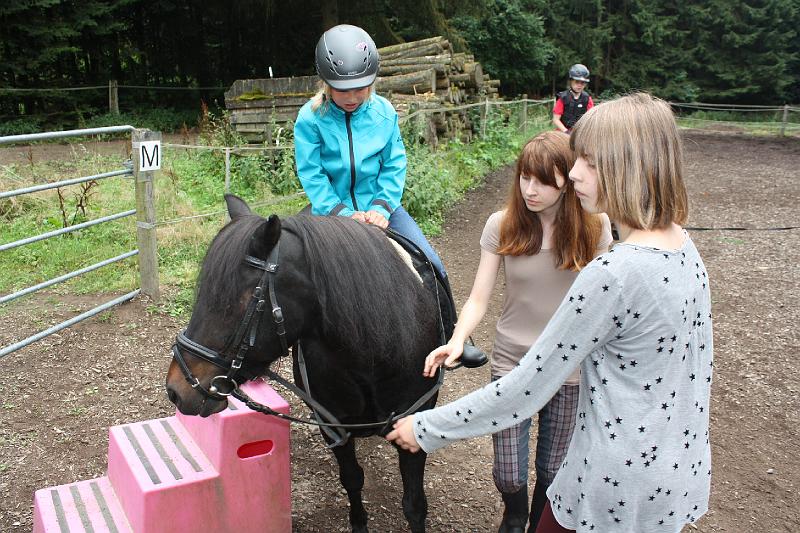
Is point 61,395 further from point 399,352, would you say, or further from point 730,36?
point 730,36

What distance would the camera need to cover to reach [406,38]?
22.8 metres

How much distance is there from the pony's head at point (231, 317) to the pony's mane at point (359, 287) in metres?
0.11

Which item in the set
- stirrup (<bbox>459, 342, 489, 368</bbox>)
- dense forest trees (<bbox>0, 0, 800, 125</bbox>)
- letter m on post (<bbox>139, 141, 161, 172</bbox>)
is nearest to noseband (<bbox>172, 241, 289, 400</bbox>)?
stirrup (<bbox>459, 342, 489, 368</bbox>)

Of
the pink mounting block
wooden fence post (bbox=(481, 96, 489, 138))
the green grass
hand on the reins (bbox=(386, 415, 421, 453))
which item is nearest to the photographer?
hand on the reins (bbox=(386, 415, 421, 453))

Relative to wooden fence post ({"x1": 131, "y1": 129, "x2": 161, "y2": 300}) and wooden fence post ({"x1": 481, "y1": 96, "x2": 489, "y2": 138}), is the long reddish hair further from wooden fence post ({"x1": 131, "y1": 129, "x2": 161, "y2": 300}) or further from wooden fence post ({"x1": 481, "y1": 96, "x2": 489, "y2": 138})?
wooden fence post ({"x1": 481, "y1": 96, "x2": 489, "y2": 138})

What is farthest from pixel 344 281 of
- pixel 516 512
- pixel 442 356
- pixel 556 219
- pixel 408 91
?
pixel 408 91

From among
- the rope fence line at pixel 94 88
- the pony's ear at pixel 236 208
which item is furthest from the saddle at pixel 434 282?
the rope fence line at pixel 94 88

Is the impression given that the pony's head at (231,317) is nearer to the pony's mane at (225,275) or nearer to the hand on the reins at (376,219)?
the pony's mane at (225,275)

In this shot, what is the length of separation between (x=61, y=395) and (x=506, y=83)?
79.7 ft

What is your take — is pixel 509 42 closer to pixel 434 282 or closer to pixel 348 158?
pixel 348 158

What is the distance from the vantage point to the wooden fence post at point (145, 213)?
514 cm

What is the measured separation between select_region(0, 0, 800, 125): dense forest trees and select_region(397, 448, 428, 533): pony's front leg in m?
17.0

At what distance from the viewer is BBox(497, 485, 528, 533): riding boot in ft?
8.70

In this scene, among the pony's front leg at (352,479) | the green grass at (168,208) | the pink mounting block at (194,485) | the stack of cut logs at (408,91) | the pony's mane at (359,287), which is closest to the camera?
the pony's mane at (359,287)
